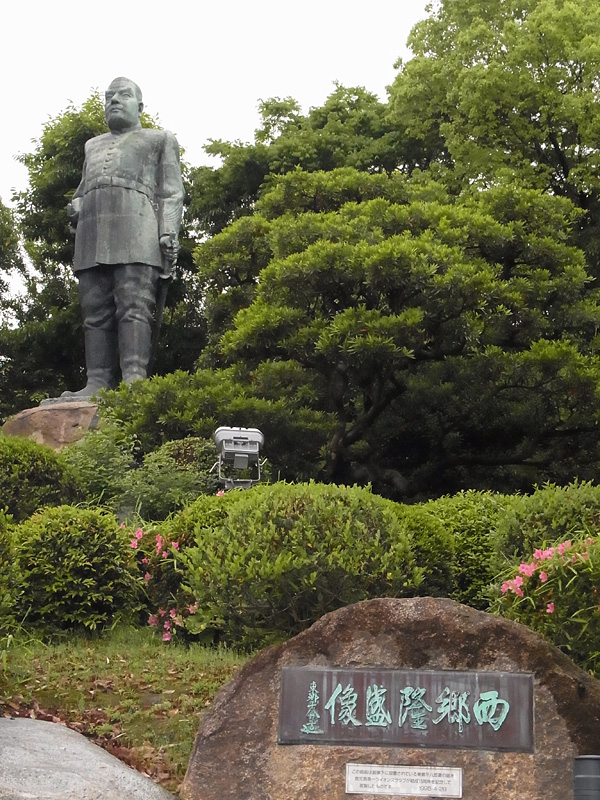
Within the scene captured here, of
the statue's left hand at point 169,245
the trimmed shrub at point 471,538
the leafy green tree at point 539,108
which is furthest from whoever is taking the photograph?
the leafy green tree at point 539,108

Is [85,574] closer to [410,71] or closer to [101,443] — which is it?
[101,443]

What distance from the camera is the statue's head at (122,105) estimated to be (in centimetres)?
1509

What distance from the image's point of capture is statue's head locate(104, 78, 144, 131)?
15.1 m

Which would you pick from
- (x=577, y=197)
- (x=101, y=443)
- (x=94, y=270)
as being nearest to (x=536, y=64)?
(x=577, y=197)

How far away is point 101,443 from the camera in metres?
11.4

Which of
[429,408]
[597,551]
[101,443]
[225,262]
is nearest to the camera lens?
[597,551]

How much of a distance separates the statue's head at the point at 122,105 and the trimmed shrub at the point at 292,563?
9.49m

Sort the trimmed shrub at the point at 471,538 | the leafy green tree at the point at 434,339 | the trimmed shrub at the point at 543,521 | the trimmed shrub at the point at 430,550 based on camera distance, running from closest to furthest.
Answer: the trimmed shrub at the point at 543,521, the trimmed shrub at the point at 430,550, the trimmed shrub at the point at 471,538, the leafy green tree at the point at 434,339

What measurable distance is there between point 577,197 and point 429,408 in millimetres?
5929

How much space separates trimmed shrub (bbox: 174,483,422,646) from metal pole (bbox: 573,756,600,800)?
220 cm

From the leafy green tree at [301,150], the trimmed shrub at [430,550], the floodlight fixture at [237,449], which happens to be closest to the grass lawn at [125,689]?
the trimmed shrub at [430,550]

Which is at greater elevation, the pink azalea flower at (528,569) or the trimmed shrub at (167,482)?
the trimmed shrub at (167,482)

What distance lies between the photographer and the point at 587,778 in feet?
14.2

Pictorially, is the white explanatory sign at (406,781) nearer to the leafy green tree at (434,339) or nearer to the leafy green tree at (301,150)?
the leafy green tree at (434,339)
